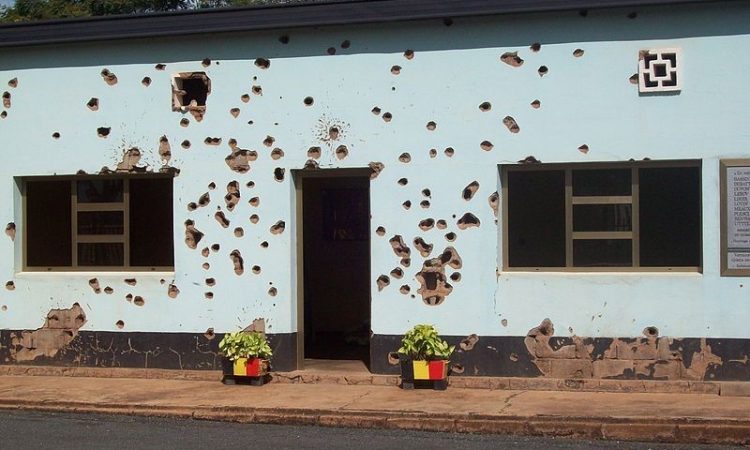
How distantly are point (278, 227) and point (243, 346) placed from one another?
1.50m

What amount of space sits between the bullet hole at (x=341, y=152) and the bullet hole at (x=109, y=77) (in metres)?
3.09

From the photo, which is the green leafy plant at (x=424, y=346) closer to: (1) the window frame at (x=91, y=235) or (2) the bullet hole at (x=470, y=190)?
(2) the bullet hole at (x=470, y=190)

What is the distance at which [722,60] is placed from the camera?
10945 mm

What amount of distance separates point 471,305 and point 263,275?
2.57 metres

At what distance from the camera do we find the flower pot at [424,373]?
11.3 m

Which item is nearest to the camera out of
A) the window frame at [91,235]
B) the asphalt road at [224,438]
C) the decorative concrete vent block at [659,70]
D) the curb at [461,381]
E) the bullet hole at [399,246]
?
the asphalt road at [224,438]

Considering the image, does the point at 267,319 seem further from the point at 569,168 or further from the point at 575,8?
the point at 575,8

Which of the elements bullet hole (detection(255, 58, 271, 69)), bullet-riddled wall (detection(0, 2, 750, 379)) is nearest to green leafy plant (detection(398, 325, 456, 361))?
bullet-riddled wall (detection(0, 2, 750, 379))

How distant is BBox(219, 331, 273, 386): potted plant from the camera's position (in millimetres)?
11781

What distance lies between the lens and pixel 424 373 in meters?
11.3

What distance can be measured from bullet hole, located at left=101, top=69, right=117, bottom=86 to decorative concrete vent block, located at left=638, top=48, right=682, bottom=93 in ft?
21.2

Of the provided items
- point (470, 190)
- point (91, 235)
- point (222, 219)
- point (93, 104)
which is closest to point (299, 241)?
point (222, 219)

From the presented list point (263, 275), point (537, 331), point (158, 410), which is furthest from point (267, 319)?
point (537, 331)

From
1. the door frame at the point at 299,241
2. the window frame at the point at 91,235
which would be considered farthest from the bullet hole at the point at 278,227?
the window frame at the point at 91,235
